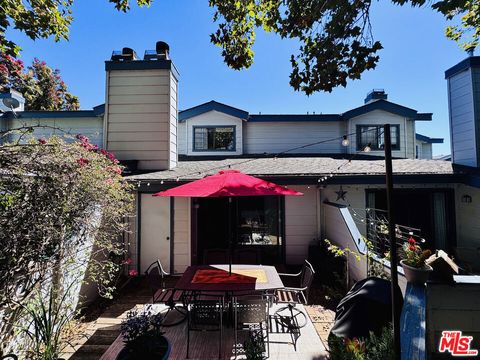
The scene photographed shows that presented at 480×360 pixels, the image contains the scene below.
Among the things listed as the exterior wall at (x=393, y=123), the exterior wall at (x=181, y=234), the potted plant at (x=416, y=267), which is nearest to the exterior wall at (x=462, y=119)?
the exterior wall at (x=393, y=123)

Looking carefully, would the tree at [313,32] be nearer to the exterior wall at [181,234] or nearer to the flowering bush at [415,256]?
the flowering bush at [415,256]

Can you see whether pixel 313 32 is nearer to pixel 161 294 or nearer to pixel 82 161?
pixel 82 161

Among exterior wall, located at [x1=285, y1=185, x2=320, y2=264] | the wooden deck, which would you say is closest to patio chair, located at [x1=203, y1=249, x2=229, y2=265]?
the wooden deck

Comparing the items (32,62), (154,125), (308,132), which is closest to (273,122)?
(308,132)

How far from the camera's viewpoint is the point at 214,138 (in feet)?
37.4

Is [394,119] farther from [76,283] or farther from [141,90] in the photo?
[76,283]

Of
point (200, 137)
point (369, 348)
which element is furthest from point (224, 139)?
point (369, 348)

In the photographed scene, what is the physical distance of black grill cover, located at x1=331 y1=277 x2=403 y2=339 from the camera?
2.79m

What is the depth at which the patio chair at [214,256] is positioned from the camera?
639 cm

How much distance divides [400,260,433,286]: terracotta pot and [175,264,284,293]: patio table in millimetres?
1895

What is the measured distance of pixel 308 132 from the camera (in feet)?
37.9

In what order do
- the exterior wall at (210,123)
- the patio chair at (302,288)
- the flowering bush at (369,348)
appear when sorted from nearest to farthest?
1. the flowering bush at (369,348)
2. the patio chair at (302,288)
3. the exterior wall at (210,123)

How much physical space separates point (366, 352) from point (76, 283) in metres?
5.12

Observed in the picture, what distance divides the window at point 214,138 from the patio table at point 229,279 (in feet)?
23.6
